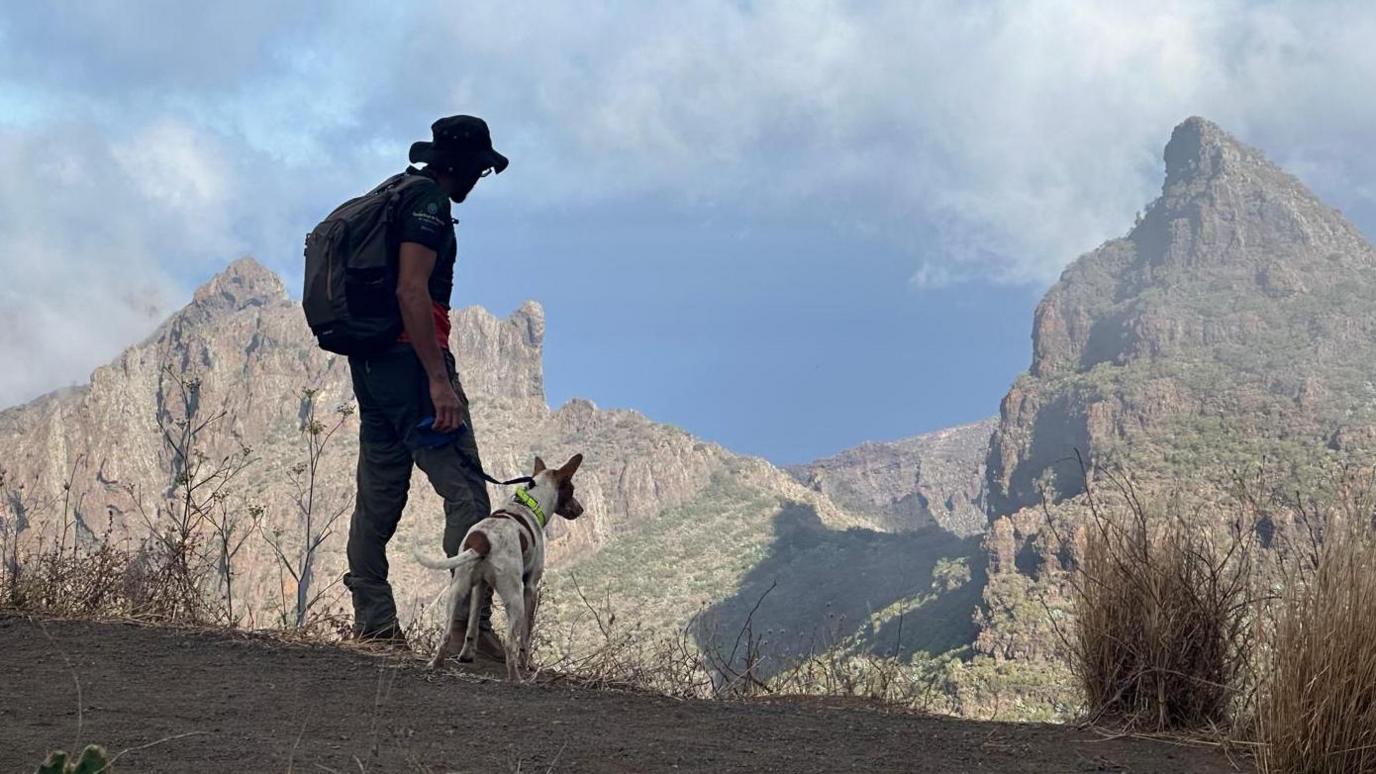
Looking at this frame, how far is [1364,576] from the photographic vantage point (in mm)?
3439

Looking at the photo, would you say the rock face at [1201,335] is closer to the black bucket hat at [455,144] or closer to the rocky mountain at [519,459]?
the rocky mountain at [519,459]

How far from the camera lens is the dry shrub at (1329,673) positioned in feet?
10.9

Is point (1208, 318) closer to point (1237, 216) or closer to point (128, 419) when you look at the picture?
point (1237, 216)

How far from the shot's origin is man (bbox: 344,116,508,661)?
17.2 ft

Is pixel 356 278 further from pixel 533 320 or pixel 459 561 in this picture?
pixel 533 320

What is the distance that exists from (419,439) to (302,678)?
139 cm

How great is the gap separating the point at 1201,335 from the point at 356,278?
134350 millimetres

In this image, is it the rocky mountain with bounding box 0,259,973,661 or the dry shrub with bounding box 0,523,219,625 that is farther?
the rocky mountain with bounding box 0,259,973,661

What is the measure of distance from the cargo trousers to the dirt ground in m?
0.79

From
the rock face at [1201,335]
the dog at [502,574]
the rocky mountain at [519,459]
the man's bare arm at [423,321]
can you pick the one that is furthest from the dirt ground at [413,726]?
the rocky mountain at [519,459]

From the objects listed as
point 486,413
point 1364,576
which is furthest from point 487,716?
point 486,413

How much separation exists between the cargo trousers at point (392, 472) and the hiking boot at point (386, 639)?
0.02 metres

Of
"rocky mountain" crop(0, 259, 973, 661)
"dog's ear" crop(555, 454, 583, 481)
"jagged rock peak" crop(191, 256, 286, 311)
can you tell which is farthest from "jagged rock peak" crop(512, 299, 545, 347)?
"dog's ear" crop(555, 454, 583, 481)

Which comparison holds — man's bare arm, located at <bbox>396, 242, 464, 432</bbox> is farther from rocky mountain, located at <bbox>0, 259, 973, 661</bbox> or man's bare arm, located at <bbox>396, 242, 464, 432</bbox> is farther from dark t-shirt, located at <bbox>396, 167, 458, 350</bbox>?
rocky mountain, located at <bbox>0, 259, 973, 661</bbox>
